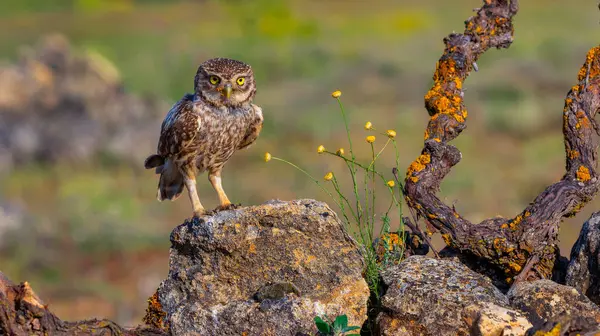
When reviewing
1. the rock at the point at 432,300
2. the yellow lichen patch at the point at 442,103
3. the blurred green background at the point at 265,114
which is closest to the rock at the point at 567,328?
the rock at the point at 432,300

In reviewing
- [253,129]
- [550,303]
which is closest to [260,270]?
[550,303]

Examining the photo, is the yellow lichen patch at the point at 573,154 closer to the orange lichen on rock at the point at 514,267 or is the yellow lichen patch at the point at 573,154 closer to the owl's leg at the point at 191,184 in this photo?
the orange lichen on rock at the point at 514,267

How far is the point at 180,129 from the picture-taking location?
6.91 m

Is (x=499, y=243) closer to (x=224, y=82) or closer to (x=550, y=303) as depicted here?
(x=550, y=303)

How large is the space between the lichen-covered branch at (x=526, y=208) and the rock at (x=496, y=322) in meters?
0.84

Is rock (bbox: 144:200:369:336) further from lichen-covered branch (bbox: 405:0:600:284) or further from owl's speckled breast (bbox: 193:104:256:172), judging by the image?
owl's speckled breast (bbox: 193:104:256:172)

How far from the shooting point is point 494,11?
647 centimetres

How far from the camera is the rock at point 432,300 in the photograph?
4953mm

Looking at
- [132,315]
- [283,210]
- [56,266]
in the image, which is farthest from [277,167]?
[283,210]

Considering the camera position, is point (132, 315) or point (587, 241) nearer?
point (587, 241)

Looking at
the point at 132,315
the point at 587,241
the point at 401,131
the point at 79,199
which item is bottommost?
the point at 587,241

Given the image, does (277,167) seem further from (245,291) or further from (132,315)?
(245,291)

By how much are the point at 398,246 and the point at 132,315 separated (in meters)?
9.49

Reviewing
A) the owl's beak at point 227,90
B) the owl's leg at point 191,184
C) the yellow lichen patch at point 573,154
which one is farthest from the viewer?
the owl's leg at point 191,184
